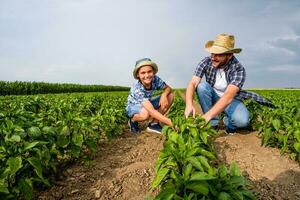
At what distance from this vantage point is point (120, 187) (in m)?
3.63

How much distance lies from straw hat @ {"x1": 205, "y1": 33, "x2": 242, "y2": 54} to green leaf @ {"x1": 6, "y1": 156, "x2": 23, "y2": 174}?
3.30 metres

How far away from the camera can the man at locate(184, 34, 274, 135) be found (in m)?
5.32

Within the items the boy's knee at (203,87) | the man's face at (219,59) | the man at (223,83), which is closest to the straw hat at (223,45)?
the man at (223,83)

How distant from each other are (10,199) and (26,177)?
222mm

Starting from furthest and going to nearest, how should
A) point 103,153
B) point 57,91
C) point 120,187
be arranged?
point 57,91 < point 103,153 < point 120,187

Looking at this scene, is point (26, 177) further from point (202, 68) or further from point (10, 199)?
point (202, 68)

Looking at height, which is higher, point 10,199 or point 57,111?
point 57,111

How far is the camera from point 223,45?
5.36 metres

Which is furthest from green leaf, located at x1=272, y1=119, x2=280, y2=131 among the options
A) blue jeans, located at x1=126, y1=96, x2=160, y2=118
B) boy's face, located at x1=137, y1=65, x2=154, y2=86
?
blue jeans, located at x1=126, y1=96, x2=160, y2=118

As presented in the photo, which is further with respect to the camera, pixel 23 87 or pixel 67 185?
pixel 23 87

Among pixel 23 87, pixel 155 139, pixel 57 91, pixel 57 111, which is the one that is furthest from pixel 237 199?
pixel 57 91

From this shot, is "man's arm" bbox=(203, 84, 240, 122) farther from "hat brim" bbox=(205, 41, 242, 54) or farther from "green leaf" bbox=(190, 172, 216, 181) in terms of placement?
"green leaf" bbox=(190, 172, 216, 181)

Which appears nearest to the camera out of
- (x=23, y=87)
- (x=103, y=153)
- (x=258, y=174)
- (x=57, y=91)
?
(x=258, y=174)

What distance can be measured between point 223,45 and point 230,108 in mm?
1151
